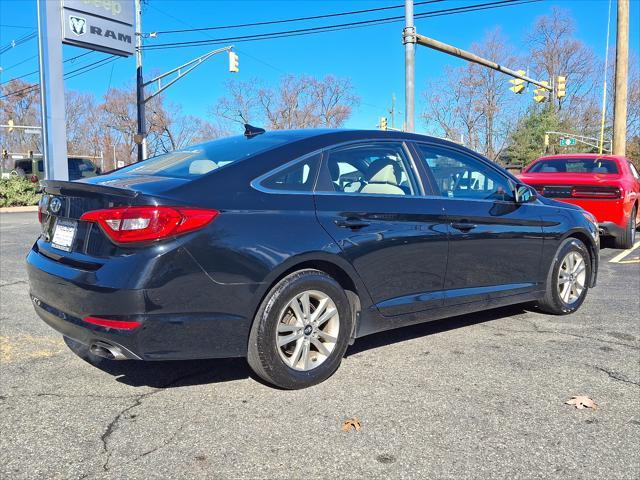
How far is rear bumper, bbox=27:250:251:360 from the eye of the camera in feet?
9.30

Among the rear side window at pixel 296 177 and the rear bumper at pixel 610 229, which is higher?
the rear side window at pixel 296 177

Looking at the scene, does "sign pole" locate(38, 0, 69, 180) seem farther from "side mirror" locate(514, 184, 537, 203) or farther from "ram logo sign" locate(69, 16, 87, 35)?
"side mirror" locate(514, 184, 537, 203)

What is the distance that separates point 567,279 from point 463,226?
5.46ft

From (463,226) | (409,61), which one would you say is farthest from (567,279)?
(409,61)

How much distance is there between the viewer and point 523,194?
4707mm

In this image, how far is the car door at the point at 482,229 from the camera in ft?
13.5

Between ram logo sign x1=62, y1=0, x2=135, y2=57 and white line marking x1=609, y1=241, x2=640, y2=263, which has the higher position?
ram logo sign x1=62, y1=0, x2=135, y2=57

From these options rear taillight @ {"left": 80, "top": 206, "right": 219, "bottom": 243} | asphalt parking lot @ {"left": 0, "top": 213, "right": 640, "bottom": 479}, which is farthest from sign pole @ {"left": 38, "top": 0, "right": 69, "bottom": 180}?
rear taillight @ {"left": 80, "top": 206, "right": 219, "bottom": 243}

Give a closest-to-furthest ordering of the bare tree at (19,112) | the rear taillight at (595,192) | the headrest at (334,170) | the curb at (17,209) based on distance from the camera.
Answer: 1. the headrest at (334,170)
2. the rear taillight at (595,192)
3. the curb at (17,209)
4. the bare tree at (19,112)

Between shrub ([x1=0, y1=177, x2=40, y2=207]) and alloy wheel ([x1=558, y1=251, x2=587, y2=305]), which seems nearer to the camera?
alloy wheel ([x1=558, y1=251, x2=587, y2=305])

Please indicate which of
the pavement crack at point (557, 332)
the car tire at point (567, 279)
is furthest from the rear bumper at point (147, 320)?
the car tire at point (567, 279)

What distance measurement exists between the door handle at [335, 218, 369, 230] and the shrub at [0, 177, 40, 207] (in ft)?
61.6

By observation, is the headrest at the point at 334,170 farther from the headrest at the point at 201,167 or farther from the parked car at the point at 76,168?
the parked car at the point at 76,168

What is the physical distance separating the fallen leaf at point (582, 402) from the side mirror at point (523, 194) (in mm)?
1825
